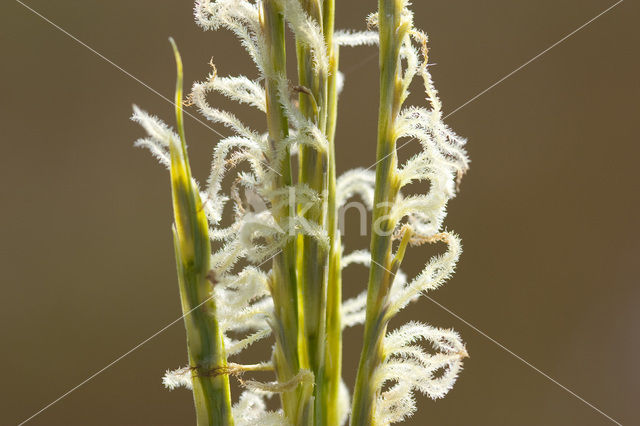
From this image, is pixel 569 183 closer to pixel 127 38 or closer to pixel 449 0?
pixel 449 0

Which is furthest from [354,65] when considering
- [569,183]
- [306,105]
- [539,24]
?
[306,105]

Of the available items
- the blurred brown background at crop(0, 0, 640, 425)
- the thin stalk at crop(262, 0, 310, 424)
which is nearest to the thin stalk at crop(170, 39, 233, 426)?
the thin stalk at crop(262, 0, 310, 424)

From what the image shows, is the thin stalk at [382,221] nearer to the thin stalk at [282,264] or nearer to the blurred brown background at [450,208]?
the thin stalk at [282,264]

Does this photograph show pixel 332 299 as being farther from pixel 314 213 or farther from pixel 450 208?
pixel 450 208

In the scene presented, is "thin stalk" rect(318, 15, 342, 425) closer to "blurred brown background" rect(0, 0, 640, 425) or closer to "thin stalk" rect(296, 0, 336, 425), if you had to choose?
"thin stalk" rect(296, 0, 336, 425)

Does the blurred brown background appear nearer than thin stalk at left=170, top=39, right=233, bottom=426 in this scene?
No

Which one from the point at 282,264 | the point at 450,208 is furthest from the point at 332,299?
the point at 450,208

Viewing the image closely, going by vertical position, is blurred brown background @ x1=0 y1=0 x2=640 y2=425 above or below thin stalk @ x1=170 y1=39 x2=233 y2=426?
above
